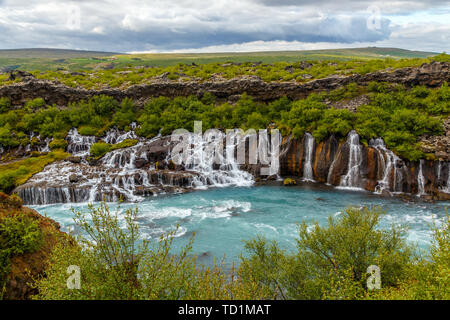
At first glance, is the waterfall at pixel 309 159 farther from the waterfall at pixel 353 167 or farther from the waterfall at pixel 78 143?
the waterfall at pixel 78 143

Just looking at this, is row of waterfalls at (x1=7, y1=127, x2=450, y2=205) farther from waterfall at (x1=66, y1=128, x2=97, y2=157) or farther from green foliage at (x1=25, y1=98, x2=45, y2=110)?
green foliage at (x1=25, y1=98, x2=45, y2=110)

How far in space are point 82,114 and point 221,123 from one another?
93.1ft

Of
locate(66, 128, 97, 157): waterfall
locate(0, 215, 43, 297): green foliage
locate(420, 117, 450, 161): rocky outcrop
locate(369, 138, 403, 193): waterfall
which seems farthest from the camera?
locate(66, 128, 97, 157): waterfall

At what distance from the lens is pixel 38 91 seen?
58719 millimetres

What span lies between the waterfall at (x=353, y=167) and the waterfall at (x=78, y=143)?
41012 mm

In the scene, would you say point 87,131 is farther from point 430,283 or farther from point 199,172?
point 430,283

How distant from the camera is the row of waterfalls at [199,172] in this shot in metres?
34.5

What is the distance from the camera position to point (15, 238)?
1534 centimetres

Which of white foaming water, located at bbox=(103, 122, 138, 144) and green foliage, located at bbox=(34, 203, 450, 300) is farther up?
white foaming water, located at bbox=(103, 122, 138, 144)

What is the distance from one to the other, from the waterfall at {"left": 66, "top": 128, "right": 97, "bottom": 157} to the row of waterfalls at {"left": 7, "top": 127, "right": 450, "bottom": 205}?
94 cm

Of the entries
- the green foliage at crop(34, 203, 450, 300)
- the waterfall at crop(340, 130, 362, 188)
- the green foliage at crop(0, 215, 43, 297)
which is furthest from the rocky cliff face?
the green foliage at crop(0, 215, 43, 297)

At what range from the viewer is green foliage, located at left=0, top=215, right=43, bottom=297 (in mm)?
14570

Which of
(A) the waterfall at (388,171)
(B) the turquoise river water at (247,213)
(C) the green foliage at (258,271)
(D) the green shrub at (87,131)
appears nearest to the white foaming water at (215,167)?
(B) the turquoise river water at (247,213)

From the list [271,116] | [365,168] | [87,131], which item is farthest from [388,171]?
[87,131]
